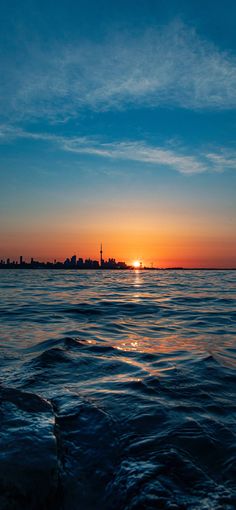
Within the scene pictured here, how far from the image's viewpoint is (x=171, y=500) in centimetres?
230

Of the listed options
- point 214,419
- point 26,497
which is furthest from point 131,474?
point 214,419

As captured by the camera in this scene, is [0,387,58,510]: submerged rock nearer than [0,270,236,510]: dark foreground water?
Yes

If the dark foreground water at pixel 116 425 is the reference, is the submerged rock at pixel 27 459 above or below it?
above

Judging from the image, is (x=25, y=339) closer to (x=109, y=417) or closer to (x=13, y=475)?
(x=109, y=417)

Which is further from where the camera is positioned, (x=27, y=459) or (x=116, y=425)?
(x=116, y=425)

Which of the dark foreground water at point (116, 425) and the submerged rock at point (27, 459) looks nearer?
the submerged rock at point (27, 459)

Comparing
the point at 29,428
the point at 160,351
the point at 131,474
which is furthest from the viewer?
the point at 160,351

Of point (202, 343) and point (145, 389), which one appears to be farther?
point (202, 343)

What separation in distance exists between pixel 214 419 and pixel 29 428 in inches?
81.3

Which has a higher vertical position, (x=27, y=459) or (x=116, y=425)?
(x=27, y=459)

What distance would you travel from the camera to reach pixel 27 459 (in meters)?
2.50

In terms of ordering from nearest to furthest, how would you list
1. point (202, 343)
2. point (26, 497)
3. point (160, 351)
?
point (26, 497), point (160, 351), point (202, 343)

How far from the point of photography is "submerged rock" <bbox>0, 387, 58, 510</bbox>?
223cm

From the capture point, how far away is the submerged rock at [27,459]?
223 centimetres
